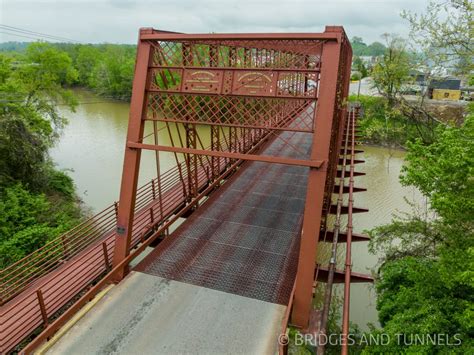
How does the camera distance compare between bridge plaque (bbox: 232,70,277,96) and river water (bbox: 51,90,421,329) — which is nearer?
bridge plaque (bbox: 232,70,277,96)

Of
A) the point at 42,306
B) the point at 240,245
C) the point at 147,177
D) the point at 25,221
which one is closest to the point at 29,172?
the point at 25,221

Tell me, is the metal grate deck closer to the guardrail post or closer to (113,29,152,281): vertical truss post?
(113,29,152,281): vertical truss post

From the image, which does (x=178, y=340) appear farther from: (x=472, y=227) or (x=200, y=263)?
(x=472, y=227)

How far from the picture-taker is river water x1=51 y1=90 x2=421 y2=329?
38.7 feet

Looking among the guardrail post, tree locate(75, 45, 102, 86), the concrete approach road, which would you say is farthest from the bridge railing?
tree locate(75, 45, 102, 86)

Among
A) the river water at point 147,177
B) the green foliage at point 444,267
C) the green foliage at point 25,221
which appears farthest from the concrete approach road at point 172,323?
the green foliage at point 25,221

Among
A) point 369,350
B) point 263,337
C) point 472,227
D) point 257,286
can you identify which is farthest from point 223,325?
point 472,227

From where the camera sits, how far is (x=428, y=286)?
670 centimetres

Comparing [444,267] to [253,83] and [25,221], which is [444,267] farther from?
[25,221]

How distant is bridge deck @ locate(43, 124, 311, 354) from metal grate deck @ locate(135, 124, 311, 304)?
0.02 m

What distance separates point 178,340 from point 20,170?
11872 mm

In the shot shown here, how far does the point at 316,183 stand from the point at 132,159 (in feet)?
11.1

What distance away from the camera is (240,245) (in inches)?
313

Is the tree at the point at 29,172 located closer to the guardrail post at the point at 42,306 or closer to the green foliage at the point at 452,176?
the guardrail post at the point at 42,306
